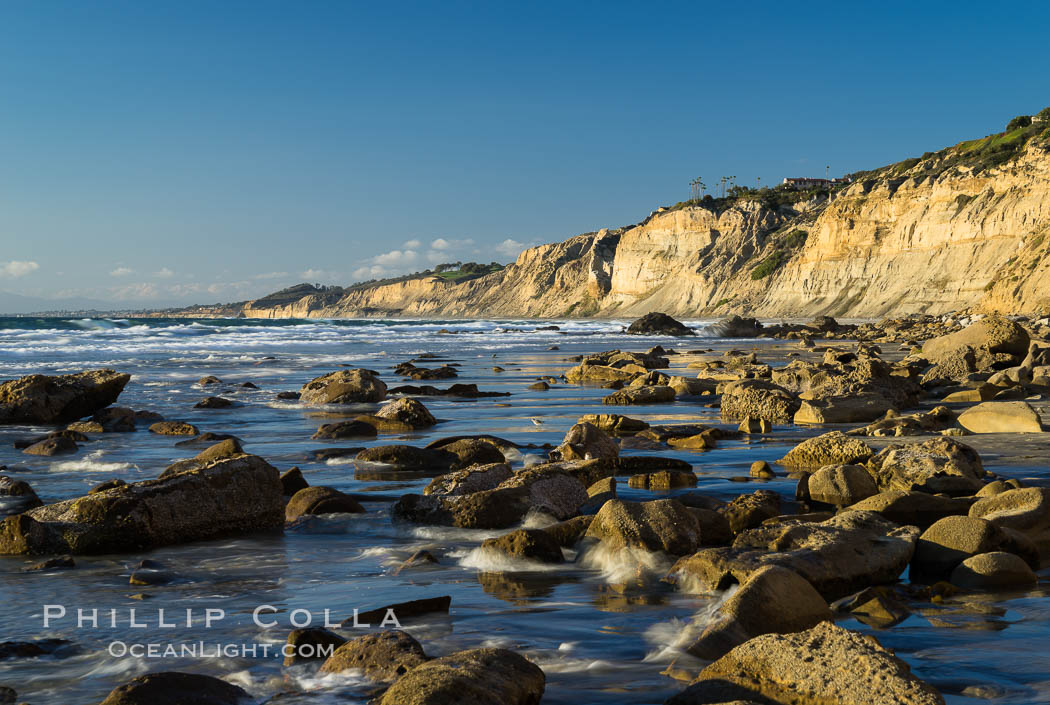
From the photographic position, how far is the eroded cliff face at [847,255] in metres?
62.0

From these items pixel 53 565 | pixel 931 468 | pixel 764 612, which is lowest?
pixel 53 565

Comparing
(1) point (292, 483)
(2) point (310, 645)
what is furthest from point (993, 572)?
(1) point (292, 483)

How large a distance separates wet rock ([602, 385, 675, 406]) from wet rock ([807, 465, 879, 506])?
27.6ft

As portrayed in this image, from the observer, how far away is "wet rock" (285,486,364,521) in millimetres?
7309

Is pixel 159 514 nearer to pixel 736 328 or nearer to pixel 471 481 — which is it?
pixel 471 481

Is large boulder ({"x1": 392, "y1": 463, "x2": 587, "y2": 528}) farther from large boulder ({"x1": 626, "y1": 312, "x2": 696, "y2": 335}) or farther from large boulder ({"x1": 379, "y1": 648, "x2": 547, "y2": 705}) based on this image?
large boulder ({"x1": 626, "y1": 312, "x2": 696, "y2": 335})

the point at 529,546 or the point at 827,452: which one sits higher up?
the point at 827,452

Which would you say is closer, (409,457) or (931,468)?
(931,468)

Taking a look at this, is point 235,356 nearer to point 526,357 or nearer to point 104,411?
point 526,357

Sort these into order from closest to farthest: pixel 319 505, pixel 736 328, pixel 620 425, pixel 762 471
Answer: pixel 319 505 < pixel 762 471 < pixel 620 425 < pixel 736 328

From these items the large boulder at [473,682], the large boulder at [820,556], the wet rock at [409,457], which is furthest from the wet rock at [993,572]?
the wet rock at [409,457]

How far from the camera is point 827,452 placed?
884 cm

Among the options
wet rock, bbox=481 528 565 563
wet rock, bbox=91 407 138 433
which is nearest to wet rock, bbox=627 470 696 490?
wet rock, bbox=481 528 565 563

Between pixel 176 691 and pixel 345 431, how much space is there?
8.46 metres
